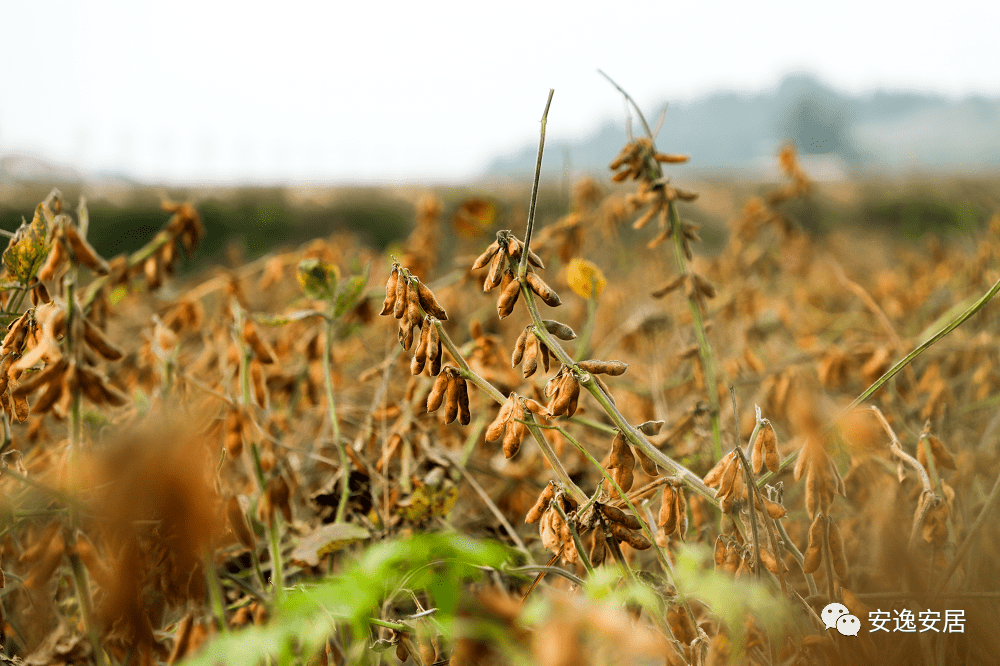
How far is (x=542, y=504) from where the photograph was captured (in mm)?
934

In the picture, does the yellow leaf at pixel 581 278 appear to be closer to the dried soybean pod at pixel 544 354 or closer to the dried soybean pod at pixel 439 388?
the dried soybean pod at pixel 544 354

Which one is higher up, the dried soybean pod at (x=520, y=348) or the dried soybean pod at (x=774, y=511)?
the dried soybean pod at (x=520, y=348)

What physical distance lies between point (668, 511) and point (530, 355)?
31 centimetres

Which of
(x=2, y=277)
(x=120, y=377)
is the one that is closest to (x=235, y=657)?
(x=2, y=277)

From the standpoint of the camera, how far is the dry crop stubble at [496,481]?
2.57 feet

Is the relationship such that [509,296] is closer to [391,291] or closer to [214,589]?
[391,291]

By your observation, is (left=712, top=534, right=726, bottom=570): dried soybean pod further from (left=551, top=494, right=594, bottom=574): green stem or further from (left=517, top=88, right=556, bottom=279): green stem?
(left=517, top=88, right=556, bottom=279): green stem

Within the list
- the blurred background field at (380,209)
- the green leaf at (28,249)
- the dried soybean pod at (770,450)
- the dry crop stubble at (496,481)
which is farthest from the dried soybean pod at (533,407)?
the blurred background field at (380,209)

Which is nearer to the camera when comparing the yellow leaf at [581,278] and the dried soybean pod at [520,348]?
the dried soybean pod at [520,348]

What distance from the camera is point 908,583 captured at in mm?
1055

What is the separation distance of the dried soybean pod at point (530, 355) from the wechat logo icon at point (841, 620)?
620mm

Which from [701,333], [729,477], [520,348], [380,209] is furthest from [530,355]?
[380,209]

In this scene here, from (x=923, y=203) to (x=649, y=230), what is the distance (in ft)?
22.1

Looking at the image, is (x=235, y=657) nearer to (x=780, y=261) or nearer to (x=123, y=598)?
(x=123, y=598)
